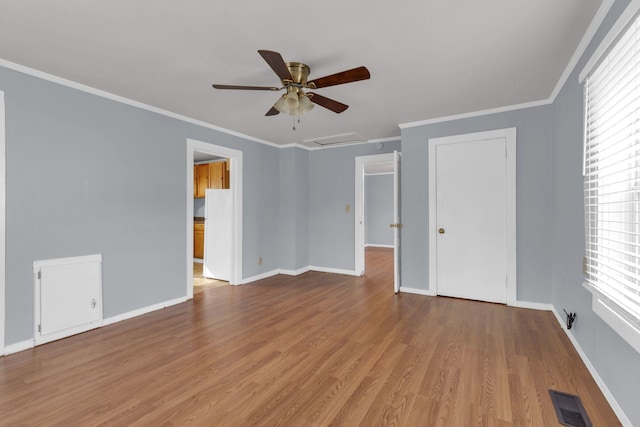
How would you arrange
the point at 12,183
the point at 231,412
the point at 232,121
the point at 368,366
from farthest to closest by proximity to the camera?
the point at 232,121, the point at 12,183, the point at 368,366, the point at 231,412

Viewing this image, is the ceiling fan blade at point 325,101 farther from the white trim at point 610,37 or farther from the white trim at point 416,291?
the white trim at point 416,291

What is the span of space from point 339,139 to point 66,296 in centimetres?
411

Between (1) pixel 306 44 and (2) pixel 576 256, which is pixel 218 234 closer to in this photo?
(1) pixel 306 44

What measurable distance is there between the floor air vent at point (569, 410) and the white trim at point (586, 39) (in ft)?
7.83

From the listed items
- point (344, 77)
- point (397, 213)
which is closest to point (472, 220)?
point (397, 213)

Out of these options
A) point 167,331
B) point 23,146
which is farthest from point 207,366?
point 23,146

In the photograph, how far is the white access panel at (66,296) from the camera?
9.06 feet

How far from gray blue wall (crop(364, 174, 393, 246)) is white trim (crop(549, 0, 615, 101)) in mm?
6630

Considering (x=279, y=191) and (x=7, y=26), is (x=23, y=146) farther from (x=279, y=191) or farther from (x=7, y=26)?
(x=279, y=191)

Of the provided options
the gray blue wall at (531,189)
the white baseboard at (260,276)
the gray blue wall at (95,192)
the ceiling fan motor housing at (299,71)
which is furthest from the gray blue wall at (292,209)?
the ceiling fan motor housing at (299,71)

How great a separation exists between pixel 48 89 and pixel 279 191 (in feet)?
11.5

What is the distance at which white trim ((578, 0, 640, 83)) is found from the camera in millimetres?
1501

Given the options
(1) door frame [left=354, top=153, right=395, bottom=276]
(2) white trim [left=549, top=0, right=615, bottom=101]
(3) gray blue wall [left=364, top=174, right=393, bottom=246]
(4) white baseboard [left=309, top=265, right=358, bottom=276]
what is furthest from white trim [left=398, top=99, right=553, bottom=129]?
(3) gray blue wall [left=364, top=174, right=393, bottom=246]

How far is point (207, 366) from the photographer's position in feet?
7.79
